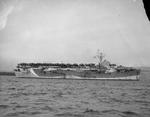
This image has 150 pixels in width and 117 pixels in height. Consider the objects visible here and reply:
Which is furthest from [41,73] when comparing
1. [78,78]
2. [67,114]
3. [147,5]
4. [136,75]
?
[147,5]

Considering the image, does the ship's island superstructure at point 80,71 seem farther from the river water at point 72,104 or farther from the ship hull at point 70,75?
the river water at point 72,104

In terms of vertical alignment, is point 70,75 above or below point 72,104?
below

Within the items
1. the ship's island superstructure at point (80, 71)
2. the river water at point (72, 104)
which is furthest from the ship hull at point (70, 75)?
the river water at point (72, 104)

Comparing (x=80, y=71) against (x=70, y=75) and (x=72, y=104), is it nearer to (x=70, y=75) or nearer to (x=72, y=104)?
(x=70, y=75)

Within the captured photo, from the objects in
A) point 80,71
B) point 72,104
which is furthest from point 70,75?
point 72,104

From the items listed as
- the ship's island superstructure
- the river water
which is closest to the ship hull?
the ship's island superstructure

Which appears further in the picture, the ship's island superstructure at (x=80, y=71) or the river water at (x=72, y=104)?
the ship's island superstructure at (x=80, y=71)

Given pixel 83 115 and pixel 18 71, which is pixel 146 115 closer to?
pixel 83 115

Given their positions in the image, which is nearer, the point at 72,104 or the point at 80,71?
the point at 72,104

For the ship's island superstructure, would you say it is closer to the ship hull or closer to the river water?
the ship hull
